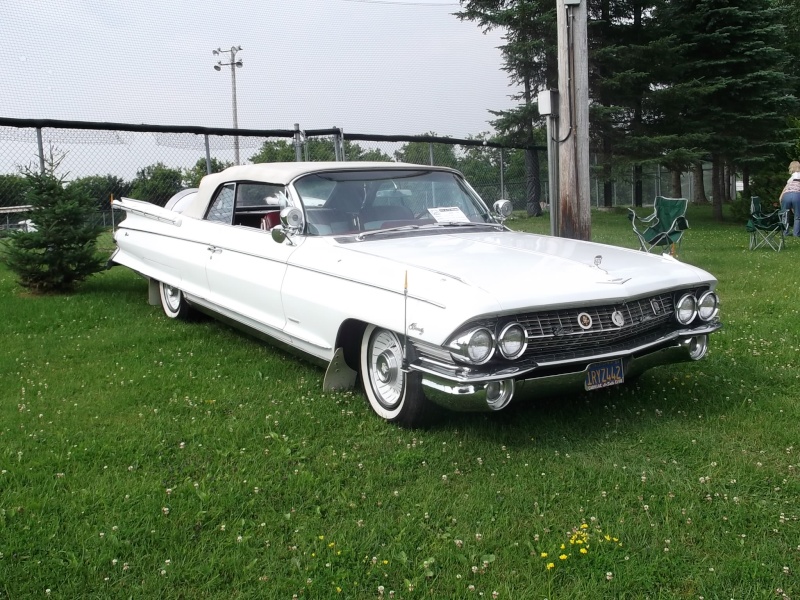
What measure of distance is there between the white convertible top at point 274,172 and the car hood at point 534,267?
838 mm

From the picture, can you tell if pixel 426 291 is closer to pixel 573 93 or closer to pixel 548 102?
pixel 548 102

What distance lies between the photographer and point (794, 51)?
25.0 meters

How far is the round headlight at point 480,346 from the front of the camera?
12.5 feet

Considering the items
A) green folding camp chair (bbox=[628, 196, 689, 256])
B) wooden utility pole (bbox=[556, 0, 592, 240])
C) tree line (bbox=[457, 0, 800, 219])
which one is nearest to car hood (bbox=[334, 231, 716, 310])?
wooden utility pole (bbox=[556, 0, 592, 240])

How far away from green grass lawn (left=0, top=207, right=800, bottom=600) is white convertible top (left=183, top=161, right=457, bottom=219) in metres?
1.42

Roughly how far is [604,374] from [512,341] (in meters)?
0.62

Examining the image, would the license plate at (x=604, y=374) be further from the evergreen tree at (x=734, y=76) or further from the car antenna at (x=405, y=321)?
the evergreen tree at (x=734, y=76)

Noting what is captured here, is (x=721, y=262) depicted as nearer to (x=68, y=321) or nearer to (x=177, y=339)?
(x=177, y=339)

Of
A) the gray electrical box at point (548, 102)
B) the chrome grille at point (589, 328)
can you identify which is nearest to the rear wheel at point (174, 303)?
the gray electrical box at point (548, 102)

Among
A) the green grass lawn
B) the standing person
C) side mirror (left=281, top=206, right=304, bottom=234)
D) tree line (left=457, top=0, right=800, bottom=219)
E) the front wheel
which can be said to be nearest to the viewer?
the green grass lawn

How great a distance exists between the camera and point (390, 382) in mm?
4488

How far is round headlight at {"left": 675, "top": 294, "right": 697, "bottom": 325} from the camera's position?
15.0 feet

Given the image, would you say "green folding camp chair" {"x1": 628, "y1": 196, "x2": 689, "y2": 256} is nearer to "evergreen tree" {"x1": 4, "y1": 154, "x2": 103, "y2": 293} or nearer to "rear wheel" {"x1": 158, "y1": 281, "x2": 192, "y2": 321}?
"rear wheel" {"x1": 158, "y1": 281, "x2": 192, "y2": 321}

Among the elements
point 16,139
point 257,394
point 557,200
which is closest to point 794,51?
point 557,200
